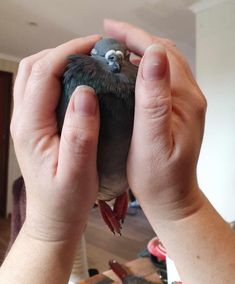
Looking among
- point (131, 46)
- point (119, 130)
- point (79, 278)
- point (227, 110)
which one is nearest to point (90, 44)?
point (131, 46)

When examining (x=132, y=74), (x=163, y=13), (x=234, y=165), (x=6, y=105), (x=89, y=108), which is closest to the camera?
(x=89, y=108)

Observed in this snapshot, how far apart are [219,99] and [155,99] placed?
6.19 ft

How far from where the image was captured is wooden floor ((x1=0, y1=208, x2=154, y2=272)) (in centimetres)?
284

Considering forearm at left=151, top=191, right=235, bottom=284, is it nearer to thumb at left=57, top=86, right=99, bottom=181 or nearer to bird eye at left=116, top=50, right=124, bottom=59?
thumb at left=57, top=86, right=99, bottom=181

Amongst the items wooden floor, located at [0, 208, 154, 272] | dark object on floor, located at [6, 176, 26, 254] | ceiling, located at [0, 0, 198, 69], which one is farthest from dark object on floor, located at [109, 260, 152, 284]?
ceiling, located at [0, 0, 198, 69]

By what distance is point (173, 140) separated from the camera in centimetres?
42

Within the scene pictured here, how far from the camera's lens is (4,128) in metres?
4.26

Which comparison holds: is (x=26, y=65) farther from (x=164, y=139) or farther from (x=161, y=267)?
(x=161, y=267)

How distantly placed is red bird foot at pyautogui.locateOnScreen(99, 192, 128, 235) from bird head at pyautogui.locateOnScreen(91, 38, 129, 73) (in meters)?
0.25

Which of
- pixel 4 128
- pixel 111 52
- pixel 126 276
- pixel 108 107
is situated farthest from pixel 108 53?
pixel 4 128

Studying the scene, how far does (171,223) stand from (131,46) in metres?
0.33

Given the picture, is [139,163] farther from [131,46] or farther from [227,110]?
[227,110]

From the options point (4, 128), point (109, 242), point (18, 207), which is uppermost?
point (18, 207)

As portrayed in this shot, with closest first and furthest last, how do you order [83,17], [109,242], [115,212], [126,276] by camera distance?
[115,212] → [126,276] → [83,17] → [109,242]
